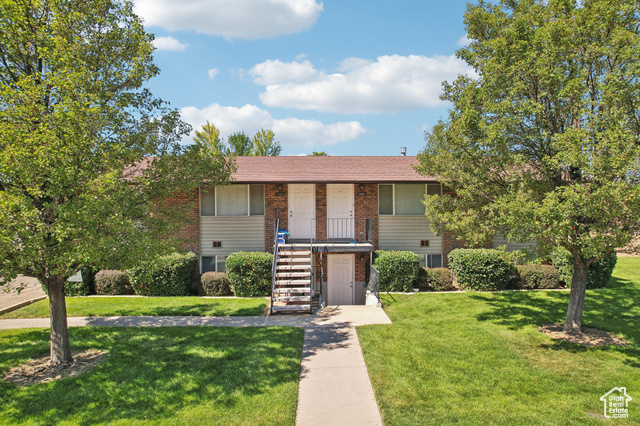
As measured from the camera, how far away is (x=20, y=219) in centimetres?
517

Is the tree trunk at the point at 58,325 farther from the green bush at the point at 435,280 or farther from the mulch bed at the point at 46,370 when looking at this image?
the green bush at the point at 435,280

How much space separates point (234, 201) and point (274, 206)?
1504 millimetres

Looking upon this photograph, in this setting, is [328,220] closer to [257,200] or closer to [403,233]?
[257,200]

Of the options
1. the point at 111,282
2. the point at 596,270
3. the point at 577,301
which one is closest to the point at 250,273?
the point at 111,282

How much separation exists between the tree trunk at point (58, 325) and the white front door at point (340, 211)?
28.5 ft

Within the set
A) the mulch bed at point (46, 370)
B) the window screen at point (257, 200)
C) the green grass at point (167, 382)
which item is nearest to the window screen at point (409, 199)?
the window screen at point (257, 200)

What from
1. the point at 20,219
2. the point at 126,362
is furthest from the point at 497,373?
the point at 20,219

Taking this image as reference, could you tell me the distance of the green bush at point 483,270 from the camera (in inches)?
469

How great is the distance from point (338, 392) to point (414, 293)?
261 inches

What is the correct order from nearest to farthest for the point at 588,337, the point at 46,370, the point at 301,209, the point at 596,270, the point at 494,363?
1. the point at 46,370
2. the point at 494,363
3. the point at 588,337
4. the point at 596,270
5. the point at 301,209

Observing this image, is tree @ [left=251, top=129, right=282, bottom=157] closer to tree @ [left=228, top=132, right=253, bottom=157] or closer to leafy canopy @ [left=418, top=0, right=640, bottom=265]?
tree @ [left=228, top=132, right=253, bottom=157]

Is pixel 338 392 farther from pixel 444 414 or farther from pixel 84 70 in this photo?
pixel 84 70

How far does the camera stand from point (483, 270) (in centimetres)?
1195

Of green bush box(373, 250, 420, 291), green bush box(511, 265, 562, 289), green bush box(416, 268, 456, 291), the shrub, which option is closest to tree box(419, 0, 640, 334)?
green bush box(373, 250, 420, 291)
